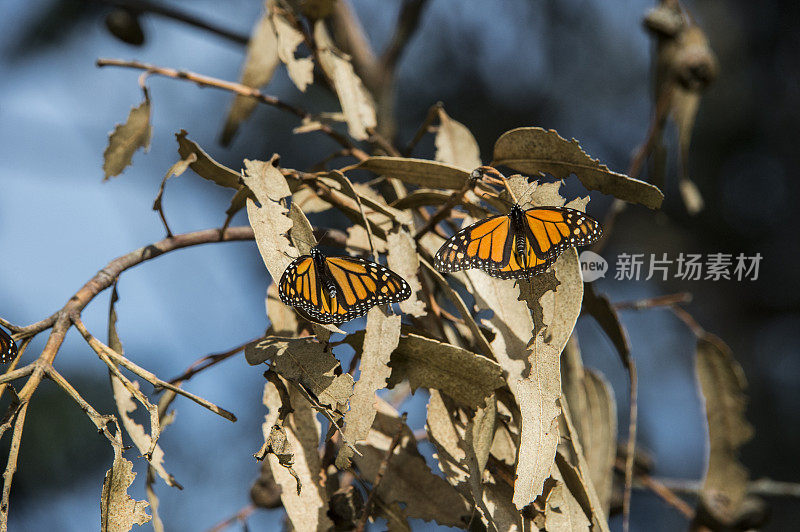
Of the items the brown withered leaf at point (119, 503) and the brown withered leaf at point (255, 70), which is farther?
the brown withered leaf at point (255, 70)

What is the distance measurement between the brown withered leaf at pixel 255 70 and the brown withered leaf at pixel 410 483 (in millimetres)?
614

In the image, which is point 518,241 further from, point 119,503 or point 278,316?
point 119,503

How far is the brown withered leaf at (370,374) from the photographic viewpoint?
59 cm

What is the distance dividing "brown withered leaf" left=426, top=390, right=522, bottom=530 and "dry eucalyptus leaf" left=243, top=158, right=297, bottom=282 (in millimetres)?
207

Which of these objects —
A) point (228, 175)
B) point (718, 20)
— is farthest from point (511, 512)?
point (718, 20)

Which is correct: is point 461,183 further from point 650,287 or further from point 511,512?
point 650,287

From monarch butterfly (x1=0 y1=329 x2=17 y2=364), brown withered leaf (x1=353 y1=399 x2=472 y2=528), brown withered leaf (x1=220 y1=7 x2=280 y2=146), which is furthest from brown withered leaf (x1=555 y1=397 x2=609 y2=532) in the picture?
brown withered leaf (x1=220 y1=7 x2=280 y2=146)

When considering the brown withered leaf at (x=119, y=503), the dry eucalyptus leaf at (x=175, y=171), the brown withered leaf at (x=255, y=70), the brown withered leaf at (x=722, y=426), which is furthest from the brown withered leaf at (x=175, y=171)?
the brown withered leaf at (x=722, y=426)

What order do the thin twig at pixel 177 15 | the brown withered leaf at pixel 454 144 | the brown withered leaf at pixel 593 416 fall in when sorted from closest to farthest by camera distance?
1. the brown withered leaf at pixel 593 416
2. the brown withered leaf at pixel 454 144
3. the thin twig at pixel 177 15

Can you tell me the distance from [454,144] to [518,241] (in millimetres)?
380

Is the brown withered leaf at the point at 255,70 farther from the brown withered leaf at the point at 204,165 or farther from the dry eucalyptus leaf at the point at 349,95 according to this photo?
the brown withered leaf at the point at 204,165

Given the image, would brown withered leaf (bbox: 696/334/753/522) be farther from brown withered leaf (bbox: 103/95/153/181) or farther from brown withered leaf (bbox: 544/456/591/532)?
brown withered leaf (bbox: 103/95/153/181)

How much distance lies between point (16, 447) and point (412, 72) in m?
2.75

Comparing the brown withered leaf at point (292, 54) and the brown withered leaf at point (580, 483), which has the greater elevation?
the brown withered leaf at point (292, 54)
